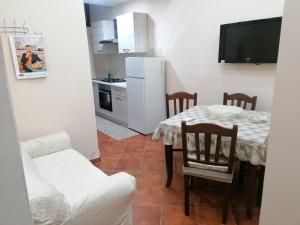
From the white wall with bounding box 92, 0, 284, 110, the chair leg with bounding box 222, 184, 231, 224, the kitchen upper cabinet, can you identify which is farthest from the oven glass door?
the chair leg with bounding box 222, 184, 231, 224

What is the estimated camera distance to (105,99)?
5.06 meters

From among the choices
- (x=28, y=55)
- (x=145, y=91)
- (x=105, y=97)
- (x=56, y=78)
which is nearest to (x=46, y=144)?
(x=56, y=78)

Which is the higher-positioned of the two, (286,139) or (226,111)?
(286,139)

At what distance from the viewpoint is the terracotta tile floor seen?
2.02 meters

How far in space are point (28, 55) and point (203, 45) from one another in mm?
2403

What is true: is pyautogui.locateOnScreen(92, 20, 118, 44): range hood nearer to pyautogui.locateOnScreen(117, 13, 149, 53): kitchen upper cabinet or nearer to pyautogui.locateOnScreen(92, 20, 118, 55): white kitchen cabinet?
pyautogui.locateOnScreen(92, 20, 118, 55): white kitchen cabinet

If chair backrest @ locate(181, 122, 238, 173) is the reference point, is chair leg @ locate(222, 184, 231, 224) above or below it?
below

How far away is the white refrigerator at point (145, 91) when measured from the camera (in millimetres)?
3818

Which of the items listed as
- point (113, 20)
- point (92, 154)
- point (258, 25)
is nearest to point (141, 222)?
point (92, 154)

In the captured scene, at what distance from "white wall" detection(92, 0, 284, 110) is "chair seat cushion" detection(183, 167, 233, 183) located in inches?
57.9

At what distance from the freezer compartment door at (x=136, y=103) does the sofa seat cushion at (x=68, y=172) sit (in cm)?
176

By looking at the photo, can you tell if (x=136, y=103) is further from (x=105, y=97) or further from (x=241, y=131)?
(x=241, y=131)

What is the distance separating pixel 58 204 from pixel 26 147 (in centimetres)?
123

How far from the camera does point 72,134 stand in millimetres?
2863
